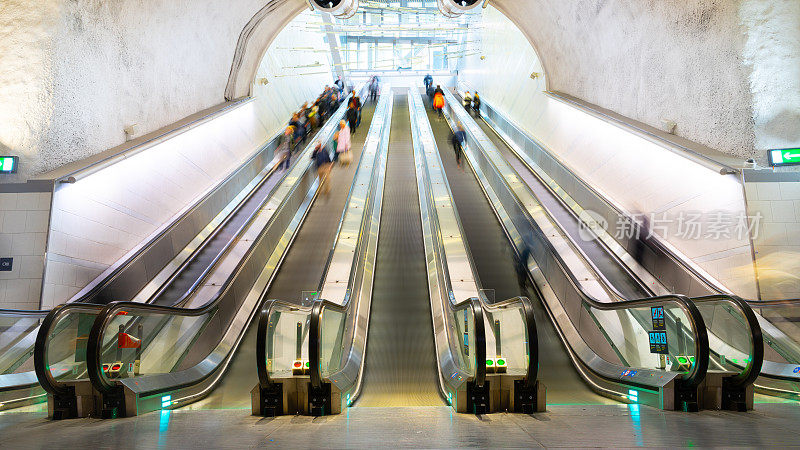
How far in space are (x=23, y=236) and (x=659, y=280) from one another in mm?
7493

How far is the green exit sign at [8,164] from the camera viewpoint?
6621 millimetres

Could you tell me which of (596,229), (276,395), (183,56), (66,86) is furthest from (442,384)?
(183,56)

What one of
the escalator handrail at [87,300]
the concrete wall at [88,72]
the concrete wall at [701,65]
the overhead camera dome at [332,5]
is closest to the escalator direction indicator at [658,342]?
the concrete wall at [701,65]

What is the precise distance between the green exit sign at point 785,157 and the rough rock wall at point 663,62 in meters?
0.34

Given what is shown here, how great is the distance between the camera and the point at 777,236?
6.16 metres

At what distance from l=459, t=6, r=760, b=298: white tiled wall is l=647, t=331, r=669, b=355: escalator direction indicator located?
1.94 m

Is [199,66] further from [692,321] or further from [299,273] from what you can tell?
[692,321]

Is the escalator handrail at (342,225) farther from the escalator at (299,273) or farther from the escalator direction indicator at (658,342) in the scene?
the escalator direction indicator at (658,342)

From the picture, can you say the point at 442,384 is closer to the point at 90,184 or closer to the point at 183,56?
the point at 90,184

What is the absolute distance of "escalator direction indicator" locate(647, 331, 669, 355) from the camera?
4.65m

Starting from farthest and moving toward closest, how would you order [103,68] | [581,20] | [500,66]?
[500,66] < [581,20] < [103,68]

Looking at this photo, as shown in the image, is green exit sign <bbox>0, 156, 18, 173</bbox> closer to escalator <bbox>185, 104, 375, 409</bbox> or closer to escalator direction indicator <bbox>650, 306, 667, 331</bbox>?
escalator <bbox>185, 104, 375, 409</bbox>

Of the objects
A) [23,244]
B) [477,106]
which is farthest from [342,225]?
[477,106]

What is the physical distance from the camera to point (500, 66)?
1953 centimetres
